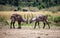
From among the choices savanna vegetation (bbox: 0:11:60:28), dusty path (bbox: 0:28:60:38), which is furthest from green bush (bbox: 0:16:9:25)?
dusty path (bbox: 0:28:60:38)

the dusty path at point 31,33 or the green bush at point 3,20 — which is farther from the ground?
the green bush at point 3,20

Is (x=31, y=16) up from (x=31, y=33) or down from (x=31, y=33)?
up

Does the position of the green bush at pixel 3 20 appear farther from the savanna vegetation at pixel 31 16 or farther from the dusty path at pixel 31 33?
the dusty path at pixel 31 33

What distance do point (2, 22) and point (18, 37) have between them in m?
0.31

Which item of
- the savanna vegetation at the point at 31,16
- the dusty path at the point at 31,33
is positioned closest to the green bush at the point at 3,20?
the savanna vegetation at the point at 31,16

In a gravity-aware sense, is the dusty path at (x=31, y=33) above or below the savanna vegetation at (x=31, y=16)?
below

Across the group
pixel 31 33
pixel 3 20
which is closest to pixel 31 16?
pixel 31 33

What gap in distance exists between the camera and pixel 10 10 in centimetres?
286

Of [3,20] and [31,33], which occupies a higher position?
[3,20]

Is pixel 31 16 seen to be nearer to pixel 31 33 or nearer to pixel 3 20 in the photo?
pixel 31 33

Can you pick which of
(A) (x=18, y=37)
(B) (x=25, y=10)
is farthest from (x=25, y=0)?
(A) (x=18, y=37)

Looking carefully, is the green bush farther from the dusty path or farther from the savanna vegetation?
the dusty path

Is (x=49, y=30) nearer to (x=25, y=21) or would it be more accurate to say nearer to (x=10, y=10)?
(x=25, y=21)

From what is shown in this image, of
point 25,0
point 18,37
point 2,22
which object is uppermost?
point 25,0
